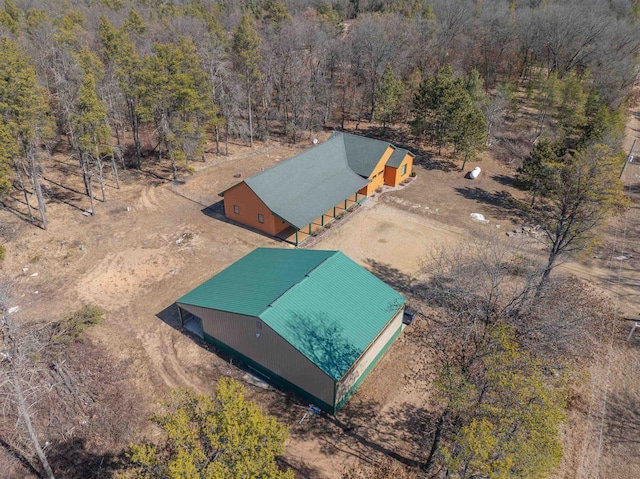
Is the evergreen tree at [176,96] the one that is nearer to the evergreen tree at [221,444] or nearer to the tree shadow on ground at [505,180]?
the tree shadow on ground at [505,180]

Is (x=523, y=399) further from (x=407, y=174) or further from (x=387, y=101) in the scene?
(x=387, y=101)

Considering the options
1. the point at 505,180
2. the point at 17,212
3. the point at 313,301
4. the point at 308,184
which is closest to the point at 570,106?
the point at 505,180

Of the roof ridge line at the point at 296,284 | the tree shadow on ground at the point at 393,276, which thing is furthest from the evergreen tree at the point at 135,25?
the roof ridge line at the point at 296,284

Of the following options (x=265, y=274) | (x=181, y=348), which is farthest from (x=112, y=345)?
A: (x=265, y=274)

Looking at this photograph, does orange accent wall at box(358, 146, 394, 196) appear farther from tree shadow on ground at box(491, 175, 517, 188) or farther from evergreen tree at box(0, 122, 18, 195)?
evergreen tree at box(0, 122, 18, 195)

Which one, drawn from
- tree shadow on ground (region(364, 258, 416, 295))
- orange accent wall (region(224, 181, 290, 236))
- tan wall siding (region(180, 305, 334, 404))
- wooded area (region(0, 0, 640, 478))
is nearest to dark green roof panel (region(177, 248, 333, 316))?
tan wall siding (region(180, 305, 334, 404))
